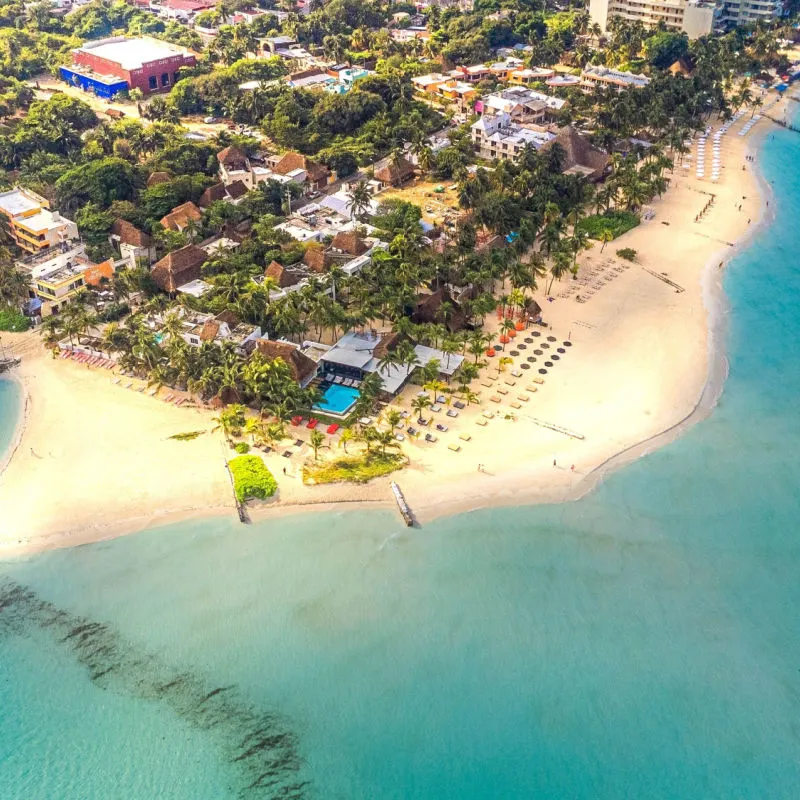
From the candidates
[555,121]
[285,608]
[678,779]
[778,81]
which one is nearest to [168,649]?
[285,608]

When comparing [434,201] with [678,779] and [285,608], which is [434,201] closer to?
[285,608]

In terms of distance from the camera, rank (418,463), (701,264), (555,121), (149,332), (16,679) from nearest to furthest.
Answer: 1. (16,679)
2. (418,463)
3. (149,332)
4. (701,264)
5. (555,121)

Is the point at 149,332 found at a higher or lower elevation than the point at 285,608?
higher

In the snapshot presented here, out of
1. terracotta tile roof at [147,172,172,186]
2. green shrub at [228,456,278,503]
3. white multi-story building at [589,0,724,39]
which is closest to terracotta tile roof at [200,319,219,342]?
green shrub at [228,456,278,503]

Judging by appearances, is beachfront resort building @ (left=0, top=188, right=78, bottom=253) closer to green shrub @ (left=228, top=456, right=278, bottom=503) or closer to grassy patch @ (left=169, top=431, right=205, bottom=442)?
grassy patch @ (left=169, top=431, right=205, bottom=442)

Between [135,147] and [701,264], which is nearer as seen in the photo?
[701,264]
